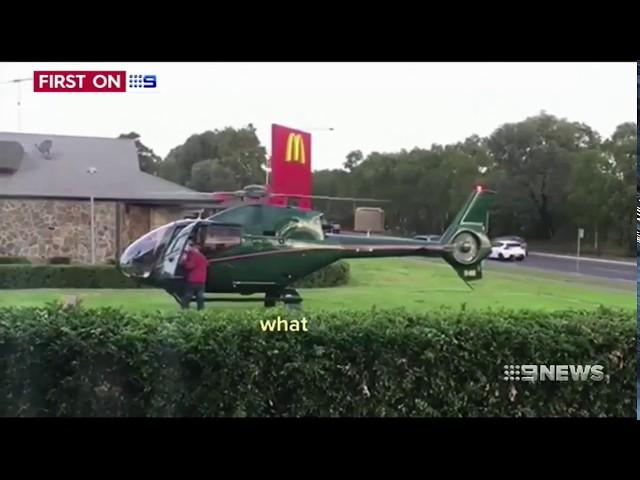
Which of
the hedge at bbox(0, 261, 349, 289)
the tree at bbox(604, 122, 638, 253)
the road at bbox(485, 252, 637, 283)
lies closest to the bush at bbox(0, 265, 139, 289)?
the hedge at bbox(0, 261, 349, 289)

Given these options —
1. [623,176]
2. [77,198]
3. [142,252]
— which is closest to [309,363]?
[142,252]

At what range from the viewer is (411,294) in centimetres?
514

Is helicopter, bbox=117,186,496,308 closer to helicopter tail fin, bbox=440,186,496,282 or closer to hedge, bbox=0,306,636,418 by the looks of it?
helicopter tail fin, bbox=440,186,496,282

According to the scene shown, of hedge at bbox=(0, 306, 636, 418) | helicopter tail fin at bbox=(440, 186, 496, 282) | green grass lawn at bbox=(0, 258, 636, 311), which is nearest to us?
hedge at bbox=(0, 306, 636, 418)

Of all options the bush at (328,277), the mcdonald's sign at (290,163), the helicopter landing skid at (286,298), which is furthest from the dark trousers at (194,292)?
the mcdonald's sign at (290,163)

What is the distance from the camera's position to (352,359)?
5.01 m

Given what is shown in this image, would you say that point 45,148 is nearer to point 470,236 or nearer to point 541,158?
point 470,236

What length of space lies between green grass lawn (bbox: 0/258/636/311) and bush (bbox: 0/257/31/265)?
18 centimetres

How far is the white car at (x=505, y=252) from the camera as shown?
5.20 meters

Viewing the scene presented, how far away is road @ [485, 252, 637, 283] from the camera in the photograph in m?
5.13

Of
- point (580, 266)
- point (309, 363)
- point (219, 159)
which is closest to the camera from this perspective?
point (309, 363)

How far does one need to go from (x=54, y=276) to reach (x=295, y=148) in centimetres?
169
